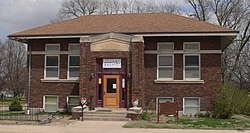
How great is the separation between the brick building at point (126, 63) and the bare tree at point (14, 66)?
50.5m

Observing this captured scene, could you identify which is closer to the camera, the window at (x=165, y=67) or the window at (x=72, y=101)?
the window at (x=165, y=67)

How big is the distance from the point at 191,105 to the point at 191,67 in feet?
8.43

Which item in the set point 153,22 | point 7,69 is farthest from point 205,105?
point 7,69

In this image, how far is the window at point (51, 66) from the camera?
27423 millimetres

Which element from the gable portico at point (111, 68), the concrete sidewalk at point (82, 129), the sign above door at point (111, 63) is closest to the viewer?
the concrete sidewalk at point (82, 129)

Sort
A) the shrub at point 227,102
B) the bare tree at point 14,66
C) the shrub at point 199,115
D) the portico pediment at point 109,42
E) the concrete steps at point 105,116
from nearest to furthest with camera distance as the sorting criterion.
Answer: the concrete steps at point 105,116 < the shrub at point 227,102 < the portico pediment at point 109,42 < the shrub at point 199,115 < the bare tree at point 14,66

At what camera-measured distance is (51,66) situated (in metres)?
27.5

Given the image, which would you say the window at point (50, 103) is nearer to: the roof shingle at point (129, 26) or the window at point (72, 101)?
the window at point (72, 101)

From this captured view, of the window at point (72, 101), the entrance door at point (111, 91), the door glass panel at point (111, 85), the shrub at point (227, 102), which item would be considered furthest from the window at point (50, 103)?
the shrub at point (227, 102)

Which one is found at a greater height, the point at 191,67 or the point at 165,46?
the point at 165,46

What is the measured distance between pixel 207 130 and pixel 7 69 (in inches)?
2586

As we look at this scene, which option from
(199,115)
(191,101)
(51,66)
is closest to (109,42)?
(51,66)

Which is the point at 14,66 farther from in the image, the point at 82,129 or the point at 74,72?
the point at 82,129

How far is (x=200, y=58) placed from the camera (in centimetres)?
2577
